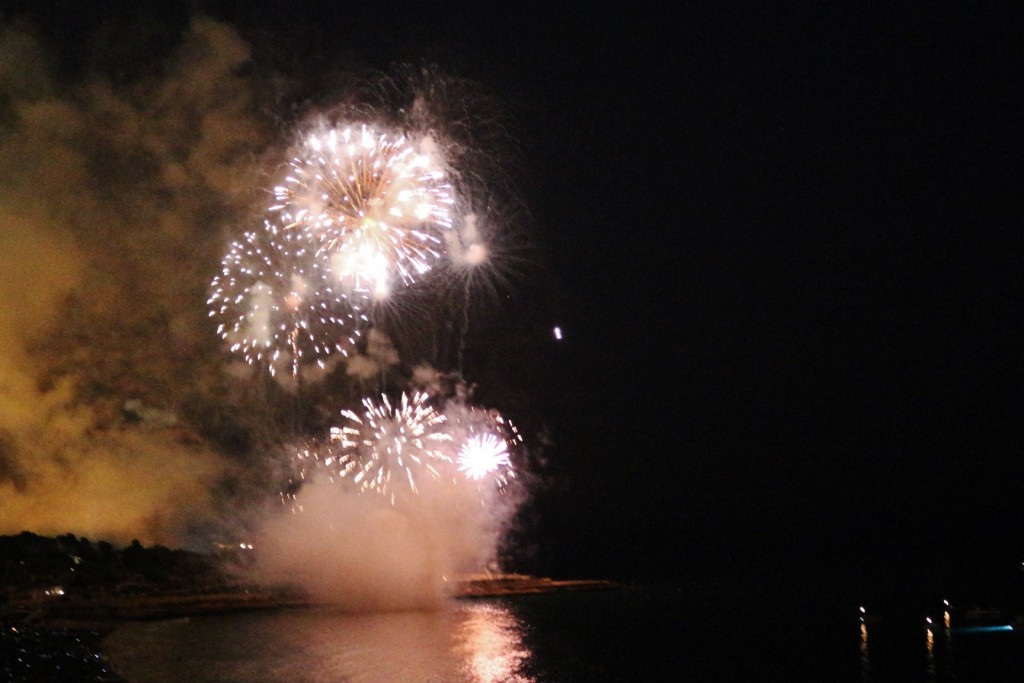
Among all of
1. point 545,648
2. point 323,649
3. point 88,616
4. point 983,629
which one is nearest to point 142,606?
point 88,616

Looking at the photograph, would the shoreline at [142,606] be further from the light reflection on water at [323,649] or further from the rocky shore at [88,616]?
the light reflection on water at [323,649]

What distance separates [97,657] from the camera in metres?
34.1

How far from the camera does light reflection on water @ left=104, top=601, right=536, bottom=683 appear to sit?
110 feet

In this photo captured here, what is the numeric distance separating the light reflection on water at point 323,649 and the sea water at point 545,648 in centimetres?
8

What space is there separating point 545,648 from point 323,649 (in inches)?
438

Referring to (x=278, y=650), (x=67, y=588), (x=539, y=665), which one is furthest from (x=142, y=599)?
(x=539, y=665)

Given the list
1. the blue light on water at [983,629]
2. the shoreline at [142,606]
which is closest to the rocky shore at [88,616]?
the shoreline at [142,606]

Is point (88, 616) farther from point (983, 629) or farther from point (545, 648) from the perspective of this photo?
point (983, 629)

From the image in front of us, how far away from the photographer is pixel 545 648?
44.3 meters

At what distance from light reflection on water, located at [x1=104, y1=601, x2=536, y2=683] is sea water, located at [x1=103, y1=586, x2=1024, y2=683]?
0.25 feet

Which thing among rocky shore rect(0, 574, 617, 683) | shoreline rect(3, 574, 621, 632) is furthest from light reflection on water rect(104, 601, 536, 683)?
shoreline rect(3, 574, 621, 632)

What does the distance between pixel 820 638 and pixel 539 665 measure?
75.4ft

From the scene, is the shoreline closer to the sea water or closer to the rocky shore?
the rocky shore

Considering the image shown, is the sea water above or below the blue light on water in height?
below
